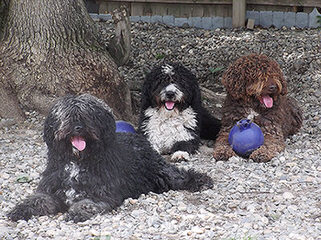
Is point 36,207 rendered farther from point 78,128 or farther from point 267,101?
point 267,101

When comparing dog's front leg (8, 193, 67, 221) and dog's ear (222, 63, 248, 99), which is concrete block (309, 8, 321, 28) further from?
dog's front leg (8, 193, 67, 221)

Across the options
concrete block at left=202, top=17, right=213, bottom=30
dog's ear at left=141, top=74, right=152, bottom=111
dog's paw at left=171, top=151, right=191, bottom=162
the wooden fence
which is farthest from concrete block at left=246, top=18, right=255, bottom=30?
dog's paw at left=171, top=151, right=191, bottom=162

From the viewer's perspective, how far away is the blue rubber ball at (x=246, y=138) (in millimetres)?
7320

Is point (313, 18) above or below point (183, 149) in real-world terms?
above

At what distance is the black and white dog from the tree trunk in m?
0.96

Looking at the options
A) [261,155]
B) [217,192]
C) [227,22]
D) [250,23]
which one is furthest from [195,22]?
[217,192]

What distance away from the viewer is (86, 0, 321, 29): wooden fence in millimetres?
12188

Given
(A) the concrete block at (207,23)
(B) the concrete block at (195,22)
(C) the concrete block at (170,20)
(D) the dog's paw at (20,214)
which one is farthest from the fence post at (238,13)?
(D) the dog's paw at (20,214)

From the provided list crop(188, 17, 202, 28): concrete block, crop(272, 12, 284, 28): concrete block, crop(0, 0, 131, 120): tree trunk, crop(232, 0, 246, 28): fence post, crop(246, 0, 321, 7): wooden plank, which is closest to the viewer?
crop(0, 0, 131, 120): tree trunk

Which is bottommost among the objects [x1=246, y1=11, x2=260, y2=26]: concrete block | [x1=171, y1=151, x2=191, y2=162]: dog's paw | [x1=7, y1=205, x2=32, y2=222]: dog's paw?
[x1=171, y1=151, x2=191, y2=162]: dog's paw

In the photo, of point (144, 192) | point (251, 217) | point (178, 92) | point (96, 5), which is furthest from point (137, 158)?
point (96, 5)

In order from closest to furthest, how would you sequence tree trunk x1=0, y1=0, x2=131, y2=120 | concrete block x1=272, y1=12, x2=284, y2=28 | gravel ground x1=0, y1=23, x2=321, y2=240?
gravel ground x1=0, y1=23, x2=321, y2=240 < tree trunk x1=0, y1=0, x2=131, y2=120 < concrete block x1=272, y1=12, x2=284, y2=28

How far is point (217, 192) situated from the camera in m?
6.14

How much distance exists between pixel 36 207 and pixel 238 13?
774 centimetres
